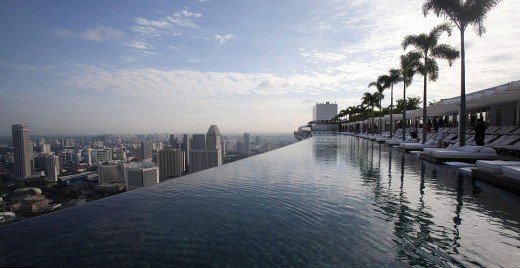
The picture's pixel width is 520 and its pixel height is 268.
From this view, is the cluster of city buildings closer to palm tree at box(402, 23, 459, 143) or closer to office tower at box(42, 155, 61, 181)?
office tower at box(42, 155, 61, 181)

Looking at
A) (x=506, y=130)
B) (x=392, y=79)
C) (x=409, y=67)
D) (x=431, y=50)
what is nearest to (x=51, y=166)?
(x=431, y=50)

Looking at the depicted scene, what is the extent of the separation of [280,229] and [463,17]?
14774 mm

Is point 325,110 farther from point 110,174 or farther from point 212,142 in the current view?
point 110,174

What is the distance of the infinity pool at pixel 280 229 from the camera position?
315 centimetres

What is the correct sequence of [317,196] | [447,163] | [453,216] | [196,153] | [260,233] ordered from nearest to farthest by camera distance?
[260,233], [453,216], [317,196], [447,163], [196,153]

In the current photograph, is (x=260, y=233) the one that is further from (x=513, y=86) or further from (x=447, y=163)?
(x=513, y=86)

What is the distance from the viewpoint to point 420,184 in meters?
7.17

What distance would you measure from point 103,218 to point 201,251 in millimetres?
2244

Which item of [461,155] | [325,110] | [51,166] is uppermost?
[325,110]

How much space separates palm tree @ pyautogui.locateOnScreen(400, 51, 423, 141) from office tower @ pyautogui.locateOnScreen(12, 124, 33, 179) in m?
23.1

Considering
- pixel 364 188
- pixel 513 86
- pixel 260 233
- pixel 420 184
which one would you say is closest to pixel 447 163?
pixel 513 86

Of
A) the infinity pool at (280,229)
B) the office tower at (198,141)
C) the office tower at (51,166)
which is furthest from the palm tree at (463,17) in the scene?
the office tower at (198,141)

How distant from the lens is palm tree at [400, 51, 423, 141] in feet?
68.7

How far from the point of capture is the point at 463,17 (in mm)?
13398
